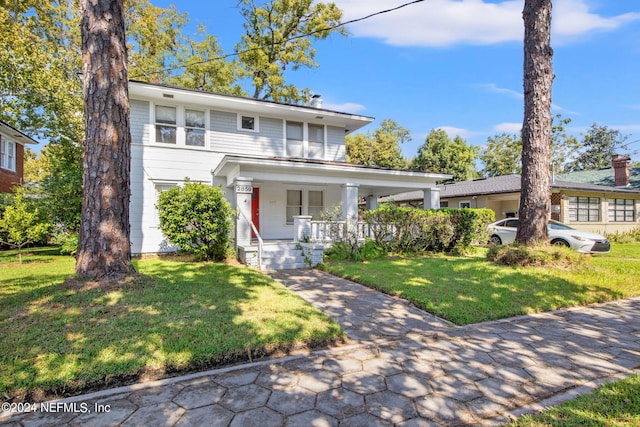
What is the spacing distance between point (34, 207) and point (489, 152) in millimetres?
39890

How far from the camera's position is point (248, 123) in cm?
1251

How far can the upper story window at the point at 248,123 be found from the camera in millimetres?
12336

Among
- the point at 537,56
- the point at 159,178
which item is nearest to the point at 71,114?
the point at 159,178

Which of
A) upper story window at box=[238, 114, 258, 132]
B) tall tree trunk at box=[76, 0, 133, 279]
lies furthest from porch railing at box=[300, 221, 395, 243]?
tall tree trunk at box=[76, 0, 133, 279]

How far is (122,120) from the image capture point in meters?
5.13

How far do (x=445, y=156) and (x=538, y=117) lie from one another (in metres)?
23.4

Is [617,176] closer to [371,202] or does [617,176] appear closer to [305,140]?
[371,202]

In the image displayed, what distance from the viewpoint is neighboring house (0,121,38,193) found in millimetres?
15758

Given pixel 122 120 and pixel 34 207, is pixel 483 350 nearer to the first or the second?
pixel 122 120

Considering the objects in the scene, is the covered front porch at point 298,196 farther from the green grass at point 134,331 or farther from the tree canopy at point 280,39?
the tree canopy at point 280,39

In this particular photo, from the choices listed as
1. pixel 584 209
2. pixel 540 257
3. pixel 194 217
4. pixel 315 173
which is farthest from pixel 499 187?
pixel 194 217

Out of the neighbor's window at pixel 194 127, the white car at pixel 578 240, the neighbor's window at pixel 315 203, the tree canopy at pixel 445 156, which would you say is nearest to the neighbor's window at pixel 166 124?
the neighbor's window at pixel 194 127

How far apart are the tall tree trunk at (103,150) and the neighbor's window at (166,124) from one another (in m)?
6.41

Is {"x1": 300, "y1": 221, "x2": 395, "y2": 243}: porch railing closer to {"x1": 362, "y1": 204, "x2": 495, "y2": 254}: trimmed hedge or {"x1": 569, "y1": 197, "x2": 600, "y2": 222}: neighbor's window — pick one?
{"x1": 362, "y1": 204, "x2": 495, "y2": 254}: trimmed hedge
